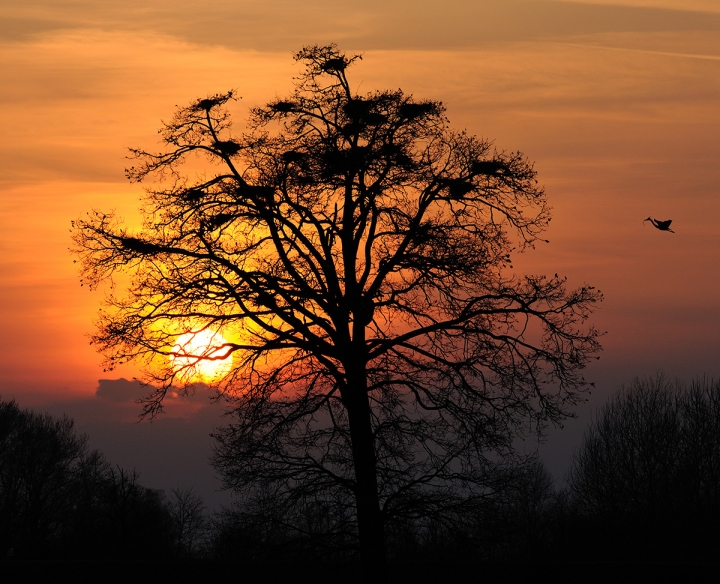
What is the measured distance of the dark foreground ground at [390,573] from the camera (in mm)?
17266

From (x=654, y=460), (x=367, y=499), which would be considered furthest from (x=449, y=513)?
(x=654, y=460)

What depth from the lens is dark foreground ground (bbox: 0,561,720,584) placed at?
17266 millimetres

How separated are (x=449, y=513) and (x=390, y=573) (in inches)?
96.9

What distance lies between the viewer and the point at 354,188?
1723 cm

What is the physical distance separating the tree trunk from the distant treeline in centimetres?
23

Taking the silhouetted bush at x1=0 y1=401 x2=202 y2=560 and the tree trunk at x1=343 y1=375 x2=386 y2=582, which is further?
the silhouetted bush at x1=0 y1=401 x2=202 y2=560

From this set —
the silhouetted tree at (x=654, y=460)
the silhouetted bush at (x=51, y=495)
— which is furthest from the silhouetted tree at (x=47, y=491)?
the silhouetted tree at (x=654, y=460)

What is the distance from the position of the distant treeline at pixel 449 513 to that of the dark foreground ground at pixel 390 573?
0.39 m

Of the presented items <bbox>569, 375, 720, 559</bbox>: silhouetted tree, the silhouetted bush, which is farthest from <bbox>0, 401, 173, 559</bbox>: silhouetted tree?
<bbox>569, 375, 720, 559</bbox>: silhouetted tree

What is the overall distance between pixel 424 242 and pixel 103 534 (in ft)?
103

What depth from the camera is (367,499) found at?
15.8m

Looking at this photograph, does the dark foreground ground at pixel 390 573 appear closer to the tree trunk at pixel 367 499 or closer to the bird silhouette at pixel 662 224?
the tree trunk at pixel 367 499

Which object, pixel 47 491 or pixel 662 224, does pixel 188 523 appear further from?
pixel 662 224

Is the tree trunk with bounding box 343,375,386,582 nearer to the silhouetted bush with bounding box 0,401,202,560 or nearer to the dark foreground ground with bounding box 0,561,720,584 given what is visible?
the dark foreground ground with bounding box 0,561,720,584
